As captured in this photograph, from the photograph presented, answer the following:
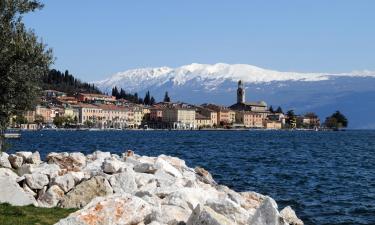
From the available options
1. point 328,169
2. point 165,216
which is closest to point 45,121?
point 328,169

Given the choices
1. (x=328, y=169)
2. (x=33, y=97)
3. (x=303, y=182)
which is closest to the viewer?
(x=33, y=97)

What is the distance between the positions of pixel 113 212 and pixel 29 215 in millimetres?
2580

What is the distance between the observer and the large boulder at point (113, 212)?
33.0 feet

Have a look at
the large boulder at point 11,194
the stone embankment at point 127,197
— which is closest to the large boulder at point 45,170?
the stone embankment at point 127,197

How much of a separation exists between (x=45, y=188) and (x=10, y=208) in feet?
10.6

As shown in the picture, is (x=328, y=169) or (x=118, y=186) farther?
(x=328, y=169)

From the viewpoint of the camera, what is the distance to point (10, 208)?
42.3 ft

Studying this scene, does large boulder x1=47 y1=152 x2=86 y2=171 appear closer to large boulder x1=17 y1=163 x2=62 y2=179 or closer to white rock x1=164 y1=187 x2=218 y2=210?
large boulder x1=17 y1=163 x2=62 y2=179

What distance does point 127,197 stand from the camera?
10.8m

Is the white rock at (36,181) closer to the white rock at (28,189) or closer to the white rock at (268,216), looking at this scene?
the white rock at (28,189)

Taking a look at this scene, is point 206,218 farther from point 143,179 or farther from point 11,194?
point 143,179

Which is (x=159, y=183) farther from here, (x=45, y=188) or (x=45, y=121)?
(x=45, y=121)

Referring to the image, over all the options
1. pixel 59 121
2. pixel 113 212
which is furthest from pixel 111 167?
pixel 59 121

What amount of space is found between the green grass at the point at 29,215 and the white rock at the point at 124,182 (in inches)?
116
